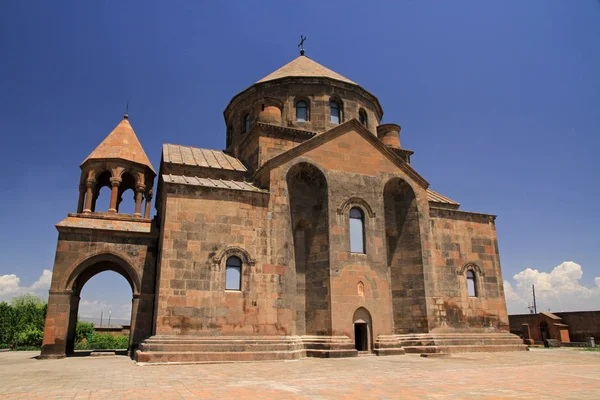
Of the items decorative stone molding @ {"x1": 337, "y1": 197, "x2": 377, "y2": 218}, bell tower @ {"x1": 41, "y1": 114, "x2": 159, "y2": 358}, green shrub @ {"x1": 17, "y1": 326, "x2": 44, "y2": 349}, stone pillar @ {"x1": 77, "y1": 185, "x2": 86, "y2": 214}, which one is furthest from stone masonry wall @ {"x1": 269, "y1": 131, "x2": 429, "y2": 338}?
green shrub @ {"x1": 17, "y1": 326, "x2": 44, "y2": 349}

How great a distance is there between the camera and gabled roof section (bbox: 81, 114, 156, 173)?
724 inches

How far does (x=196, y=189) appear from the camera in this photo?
14.4m

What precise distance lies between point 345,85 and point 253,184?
23.9 feet

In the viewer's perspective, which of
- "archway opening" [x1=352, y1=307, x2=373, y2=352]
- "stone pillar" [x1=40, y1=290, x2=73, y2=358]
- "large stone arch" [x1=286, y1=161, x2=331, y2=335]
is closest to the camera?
"stone pillar" [x1=40, y1=290, x2=73, y2=358]

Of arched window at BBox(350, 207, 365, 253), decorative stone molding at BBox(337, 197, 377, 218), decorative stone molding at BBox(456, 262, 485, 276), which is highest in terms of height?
decorative stone molding at BBox(337, 197, 377, 218)

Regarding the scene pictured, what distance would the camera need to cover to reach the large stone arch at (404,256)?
16266 millimetres

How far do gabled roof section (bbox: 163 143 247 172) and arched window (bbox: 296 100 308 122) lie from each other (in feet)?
11.2

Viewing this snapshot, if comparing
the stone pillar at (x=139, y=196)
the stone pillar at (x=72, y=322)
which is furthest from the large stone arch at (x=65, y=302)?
the stone pillar at (x=139, y=196)

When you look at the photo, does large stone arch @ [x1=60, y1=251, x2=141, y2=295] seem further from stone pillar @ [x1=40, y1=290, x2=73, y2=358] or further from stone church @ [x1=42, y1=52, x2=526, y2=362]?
stone pillar @ [x1=40, y1=290, x2=73, y2=358]

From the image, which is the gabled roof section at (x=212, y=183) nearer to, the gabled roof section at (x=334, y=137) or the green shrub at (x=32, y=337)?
the gabled roof section at (x=334, y=137)

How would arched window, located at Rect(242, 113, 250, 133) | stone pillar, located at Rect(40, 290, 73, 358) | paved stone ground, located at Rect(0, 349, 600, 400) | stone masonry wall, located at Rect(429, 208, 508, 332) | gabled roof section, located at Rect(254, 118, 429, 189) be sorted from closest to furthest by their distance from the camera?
paved stone ground, located at Rect(0, 349, 600, 400), stone pillar, located at Rect(40, 290, 73, 358), gabled roof section, located at Rect(254, 118, 429, 189), stone masonry wall, located at Rect(429, 208, 508, 332), arched window, located at Rect(242, 113, 250, 133)

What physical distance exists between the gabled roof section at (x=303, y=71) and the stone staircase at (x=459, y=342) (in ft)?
38.7

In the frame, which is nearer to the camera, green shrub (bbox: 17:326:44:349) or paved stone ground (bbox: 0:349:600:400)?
paved stone ground (bbox: 0:349:600:400)

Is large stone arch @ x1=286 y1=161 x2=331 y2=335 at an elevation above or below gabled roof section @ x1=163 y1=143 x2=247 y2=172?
below
